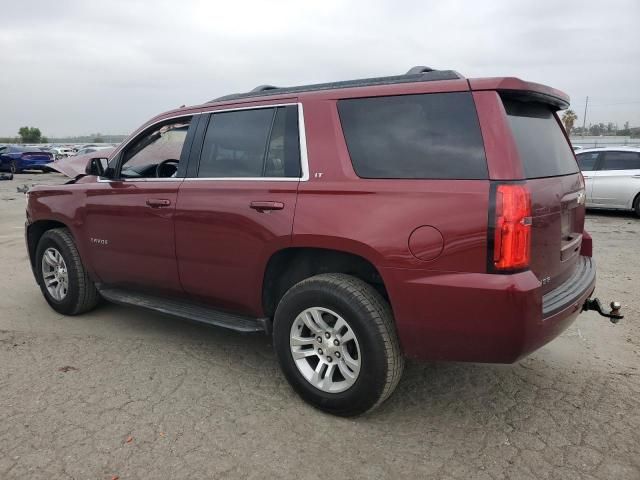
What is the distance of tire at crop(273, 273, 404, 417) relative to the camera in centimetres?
290

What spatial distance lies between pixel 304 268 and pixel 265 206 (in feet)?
1.58

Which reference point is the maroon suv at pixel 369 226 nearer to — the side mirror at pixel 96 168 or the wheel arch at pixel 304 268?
the wheel arch at pixel 304 268

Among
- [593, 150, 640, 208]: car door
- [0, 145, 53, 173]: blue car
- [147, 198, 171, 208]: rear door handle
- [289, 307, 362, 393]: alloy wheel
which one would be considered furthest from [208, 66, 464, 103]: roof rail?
[0, 145, 53, 173]: blue car

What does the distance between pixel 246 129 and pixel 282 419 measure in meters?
1.91

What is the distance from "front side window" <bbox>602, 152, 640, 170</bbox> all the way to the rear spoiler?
976 centimetres

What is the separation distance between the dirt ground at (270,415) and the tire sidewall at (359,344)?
123 millimetres

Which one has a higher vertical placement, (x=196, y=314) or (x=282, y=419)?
(x=196, y=314)

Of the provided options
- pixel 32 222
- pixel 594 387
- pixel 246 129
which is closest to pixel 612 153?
pixel 594 387

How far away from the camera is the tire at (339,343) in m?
2.90

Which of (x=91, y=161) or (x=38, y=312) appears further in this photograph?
(x=38, y=312)

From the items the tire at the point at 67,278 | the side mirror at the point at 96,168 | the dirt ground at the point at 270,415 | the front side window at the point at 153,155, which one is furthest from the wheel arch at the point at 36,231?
the front side window at the point at 153,155

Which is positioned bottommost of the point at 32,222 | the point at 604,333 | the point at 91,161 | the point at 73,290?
the point at 604,333

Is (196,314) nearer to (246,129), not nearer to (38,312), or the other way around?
(246,129)

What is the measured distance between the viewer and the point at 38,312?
16.6 ft
